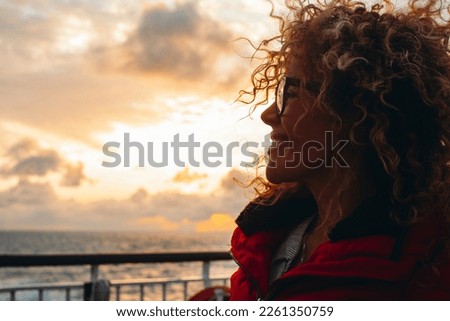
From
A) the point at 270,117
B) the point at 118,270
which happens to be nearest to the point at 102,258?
the point at 270,117

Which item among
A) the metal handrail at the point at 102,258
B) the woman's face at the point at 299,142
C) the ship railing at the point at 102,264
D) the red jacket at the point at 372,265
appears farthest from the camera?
the ship railing at the point at 102,264

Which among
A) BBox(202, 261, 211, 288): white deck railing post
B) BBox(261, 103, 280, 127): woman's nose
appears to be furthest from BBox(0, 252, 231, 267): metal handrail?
BBox(261, 103, 280, 127): woman's nose

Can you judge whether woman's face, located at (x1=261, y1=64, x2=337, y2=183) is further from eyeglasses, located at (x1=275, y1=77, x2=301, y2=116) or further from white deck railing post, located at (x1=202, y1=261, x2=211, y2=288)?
white deck railing post, located at (x1=202, y1=261, x2=211, y2=288)

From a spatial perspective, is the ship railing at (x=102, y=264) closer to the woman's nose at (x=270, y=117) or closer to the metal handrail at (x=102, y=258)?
the metal handrail at (x=102, y=258)

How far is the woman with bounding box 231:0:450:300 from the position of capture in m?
1.14

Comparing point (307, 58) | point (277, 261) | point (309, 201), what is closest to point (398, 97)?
point (307, 58)

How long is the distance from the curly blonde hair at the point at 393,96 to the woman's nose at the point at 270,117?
0.09m

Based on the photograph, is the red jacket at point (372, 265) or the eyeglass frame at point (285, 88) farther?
the eyeglass frame at point (285, 88)

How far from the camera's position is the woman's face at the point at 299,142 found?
1.28m

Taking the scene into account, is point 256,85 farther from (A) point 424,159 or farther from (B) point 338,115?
(A) point 424,159

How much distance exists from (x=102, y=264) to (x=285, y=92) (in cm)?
312

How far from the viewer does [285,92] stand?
1.33 meters

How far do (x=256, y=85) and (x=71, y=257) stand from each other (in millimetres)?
2698

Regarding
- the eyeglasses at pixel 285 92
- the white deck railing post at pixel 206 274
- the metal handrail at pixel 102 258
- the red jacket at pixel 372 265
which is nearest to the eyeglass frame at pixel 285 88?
the eyeglasses at pixel 285 92
